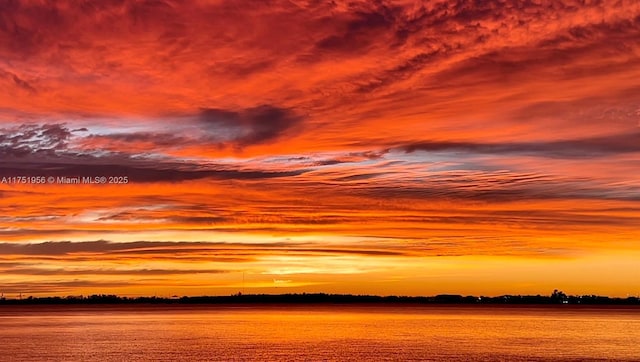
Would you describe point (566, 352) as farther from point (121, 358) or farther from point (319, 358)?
point (121, 358)

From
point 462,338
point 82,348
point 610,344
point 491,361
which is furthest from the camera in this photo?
point 462,338

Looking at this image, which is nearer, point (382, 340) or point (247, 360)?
point (247, 360)

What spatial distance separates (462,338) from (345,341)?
23.4m

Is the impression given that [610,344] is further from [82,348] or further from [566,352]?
[82,348]

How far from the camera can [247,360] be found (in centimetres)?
8631

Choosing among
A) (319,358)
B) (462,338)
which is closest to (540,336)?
(462,338)

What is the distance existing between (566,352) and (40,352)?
69.2 m

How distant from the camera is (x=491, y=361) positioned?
84.9 m

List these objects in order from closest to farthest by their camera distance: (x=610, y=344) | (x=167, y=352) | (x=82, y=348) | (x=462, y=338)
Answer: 1. (x=167, y=352)
2. (x=82, y=348)
3. (x=610, y=344)
4. (x=462, y=338)

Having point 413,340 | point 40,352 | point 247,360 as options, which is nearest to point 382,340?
point 413,340

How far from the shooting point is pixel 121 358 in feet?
295

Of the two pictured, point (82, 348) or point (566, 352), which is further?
point (82, 348)

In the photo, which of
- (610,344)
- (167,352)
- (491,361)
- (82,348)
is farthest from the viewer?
(610,344)

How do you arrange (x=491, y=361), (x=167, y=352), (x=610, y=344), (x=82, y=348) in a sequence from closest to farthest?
(x=491, y=361)
(x=167, y=352)
(x=82, y=348)
(x=610, y=344)
